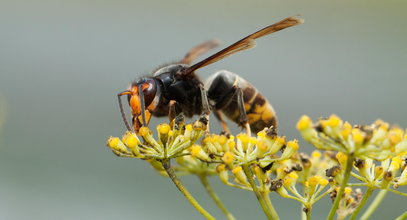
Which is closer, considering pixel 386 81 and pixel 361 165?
pixel 361 165

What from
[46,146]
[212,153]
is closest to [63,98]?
[46,146]

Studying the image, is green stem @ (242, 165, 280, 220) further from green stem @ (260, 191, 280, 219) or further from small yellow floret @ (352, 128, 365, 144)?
small yellow floret @ (352, 128, 365, 144)

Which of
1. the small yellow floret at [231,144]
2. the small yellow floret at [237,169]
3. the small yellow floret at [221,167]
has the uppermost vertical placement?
the small yellow floret at [231,144]

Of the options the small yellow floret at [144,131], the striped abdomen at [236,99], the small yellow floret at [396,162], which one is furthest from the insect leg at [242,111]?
the small yellow floret at [396,162]

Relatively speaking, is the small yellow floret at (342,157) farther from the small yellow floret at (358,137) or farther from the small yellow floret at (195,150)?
the small yellow floret at (195,150)

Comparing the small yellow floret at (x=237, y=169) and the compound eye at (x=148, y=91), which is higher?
the compound eye at (x=148, y=91)

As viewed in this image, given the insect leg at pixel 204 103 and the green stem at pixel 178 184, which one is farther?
the insect leg at pixel 204 103

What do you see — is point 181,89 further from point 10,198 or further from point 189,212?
point 189,212

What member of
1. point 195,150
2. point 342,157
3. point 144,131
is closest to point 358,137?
point 342,157
